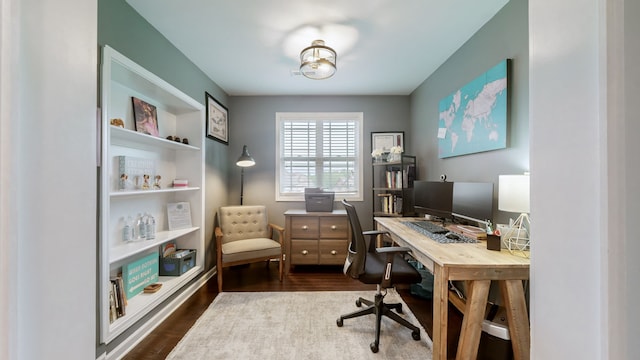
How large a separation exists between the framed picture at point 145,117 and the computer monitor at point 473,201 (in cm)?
286

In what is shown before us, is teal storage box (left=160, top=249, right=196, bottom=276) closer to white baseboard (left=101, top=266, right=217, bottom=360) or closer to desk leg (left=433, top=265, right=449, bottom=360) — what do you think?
white baseboard (left=101, top=266, right=217, bottom=360)

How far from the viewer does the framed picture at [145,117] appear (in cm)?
201

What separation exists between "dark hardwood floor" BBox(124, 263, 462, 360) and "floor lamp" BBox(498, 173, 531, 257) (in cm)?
86

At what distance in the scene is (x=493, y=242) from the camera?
4.83ft

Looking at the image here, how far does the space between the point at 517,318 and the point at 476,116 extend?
4.91 feet

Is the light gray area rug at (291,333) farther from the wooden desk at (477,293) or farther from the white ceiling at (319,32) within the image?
the white ceiling at (319,32)

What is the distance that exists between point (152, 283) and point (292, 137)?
242 cm

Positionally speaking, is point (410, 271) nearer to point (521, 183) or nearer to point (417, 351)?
point (417, 351)

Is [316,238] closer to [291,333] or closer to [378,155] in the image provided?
[291,333]

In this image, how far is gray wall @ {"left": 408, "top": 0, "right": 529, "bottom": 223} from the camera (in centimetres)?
156
